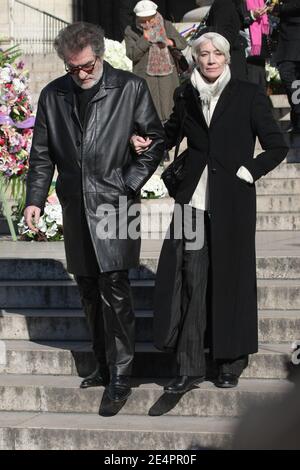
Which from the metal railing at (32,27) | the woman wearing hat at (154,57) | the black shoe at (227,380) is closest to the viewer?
the black shoe at (227,380)

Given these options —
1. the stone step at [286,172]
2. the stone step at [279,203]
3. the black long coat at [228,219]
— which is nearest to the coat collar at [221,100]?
the black long coat at [228,219]

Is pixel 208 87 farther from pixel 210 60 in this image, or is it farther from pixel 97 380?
pixel 97 380

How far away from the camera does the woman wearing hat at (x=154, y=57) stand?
1142 cm

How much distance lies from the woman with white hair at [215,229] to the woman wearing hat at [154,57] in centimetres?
605

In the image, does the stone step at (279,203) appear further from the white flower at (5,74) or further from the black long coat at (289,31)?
the white flower at (5,74)

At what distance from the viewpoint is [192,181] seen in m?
5.37

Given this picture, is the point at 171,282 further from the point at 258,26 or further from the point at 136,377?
the point at 258,26

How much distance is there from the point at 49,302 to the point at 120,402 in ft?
5.01

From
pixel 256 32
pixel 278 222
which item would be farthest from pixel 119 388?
pixel 256 32

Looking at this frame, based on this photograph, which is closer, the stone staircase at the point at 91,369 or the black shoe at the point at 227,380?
the stone staircase at the point at 91,369

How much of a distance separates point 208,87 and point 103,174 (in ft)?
2.27

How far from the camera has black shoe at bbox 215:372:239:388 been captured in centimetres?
541

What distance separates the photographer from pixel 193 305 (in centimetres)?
529
